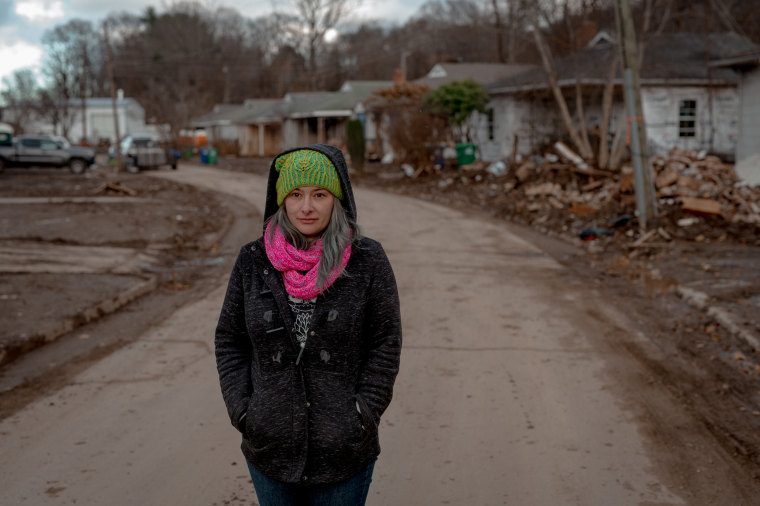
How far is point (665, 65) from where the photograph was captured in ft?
91.8

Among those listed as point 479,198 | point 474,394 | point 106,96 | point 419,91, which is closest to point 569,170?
point 479,198

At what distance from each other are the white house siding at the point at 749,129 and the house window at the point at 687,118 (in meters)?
6.21

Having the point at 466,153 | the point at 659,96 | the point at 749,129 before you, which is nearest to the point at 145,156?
the point at 466,153

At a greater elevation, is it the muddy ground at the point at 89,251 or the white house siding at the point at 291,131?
the white house siding at the point at 291,131

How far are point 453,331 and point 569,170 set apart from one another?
1579 cm

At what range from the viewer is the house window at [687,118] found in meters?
27.3

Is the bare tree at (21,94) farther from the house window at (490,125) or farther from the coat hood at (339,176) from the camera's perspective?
the coat hood at (339,176)

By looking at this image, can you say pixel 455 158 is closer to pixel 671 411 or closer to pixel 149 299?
pixel 149 299

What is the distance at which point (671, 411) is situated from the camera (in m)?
5.77

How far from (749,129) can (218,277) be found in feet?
51.6

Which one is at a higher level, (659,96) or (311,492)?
(659,96)

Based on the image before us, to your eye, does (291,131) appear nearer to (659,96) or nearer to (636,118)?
(659,96)

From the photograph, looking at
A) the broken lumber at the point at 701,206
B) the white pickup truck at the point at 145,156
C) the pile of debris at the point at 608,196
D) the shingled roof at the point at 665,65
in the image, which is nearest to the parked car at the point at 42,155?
the white pickup truck at the point at 145,156

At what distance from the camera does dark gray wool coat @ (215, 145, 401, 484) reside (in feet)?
8.01
